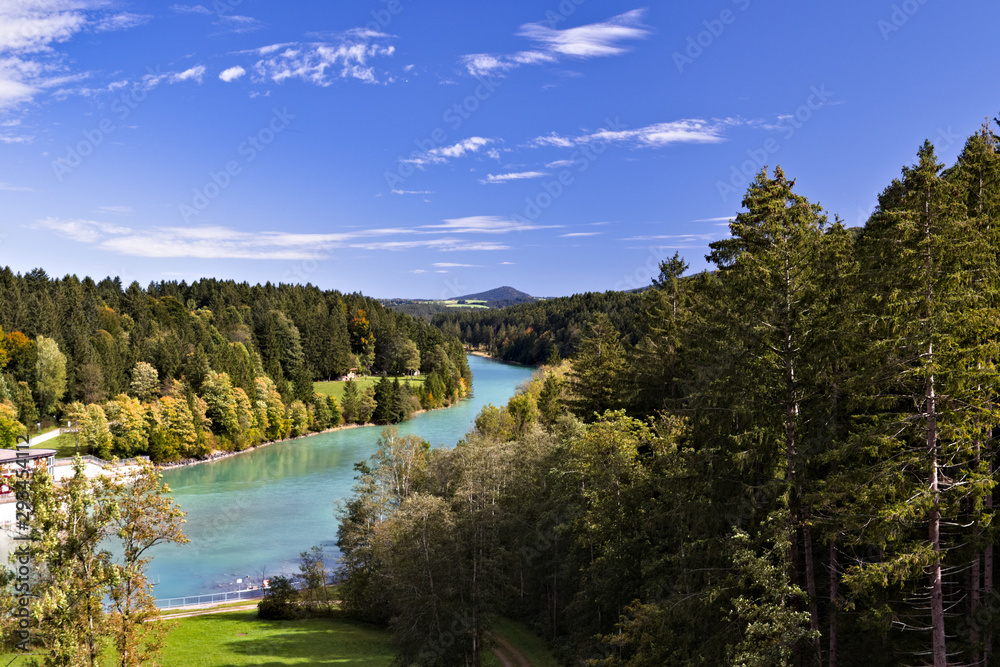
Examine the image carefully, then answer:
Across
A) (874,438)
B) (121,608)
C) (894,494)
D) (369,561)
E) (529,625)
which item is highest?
(874,438)

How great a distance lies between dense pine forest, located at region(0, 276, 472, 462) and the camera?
6175 cm

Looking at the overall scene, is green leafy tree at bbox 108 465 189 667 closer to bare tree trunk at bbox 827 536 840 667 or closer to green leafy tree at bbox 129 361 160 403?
bare tree trunk at bbox 827 536 840 667

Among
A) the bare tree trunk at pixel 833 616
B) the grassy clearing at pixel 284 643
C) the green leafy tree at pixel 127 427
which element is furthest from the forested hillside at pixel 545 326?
the bare tree trunk at pixel 833 616

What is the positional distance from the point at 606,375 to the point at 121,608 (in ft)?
77.8

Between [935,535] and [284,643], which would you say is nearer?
[935,535]

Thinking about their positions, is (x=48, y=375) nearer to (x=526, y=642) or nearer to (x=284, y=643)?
(x=284, y=643)

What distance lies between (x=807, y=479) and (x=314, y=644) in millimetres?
22017

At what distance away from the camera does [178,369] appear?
7262 centimetres

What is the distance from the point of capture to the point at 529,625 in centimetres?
2820

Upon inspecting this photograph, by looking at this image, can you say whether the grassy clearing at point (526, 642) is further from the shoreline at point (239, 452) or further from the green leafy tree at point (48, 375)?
the green leafy tree at point (48, 375)

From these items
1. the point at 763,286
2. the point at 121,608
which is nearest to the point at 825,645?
the point at 763,286

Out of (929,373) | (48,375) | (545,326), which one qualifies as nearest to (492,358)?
(545,326)

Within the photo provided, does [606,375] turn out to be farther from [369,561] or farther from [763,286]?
[763,286]

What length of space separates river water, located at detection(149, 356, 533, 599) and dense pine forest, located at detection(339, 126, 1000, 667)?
634 inches
